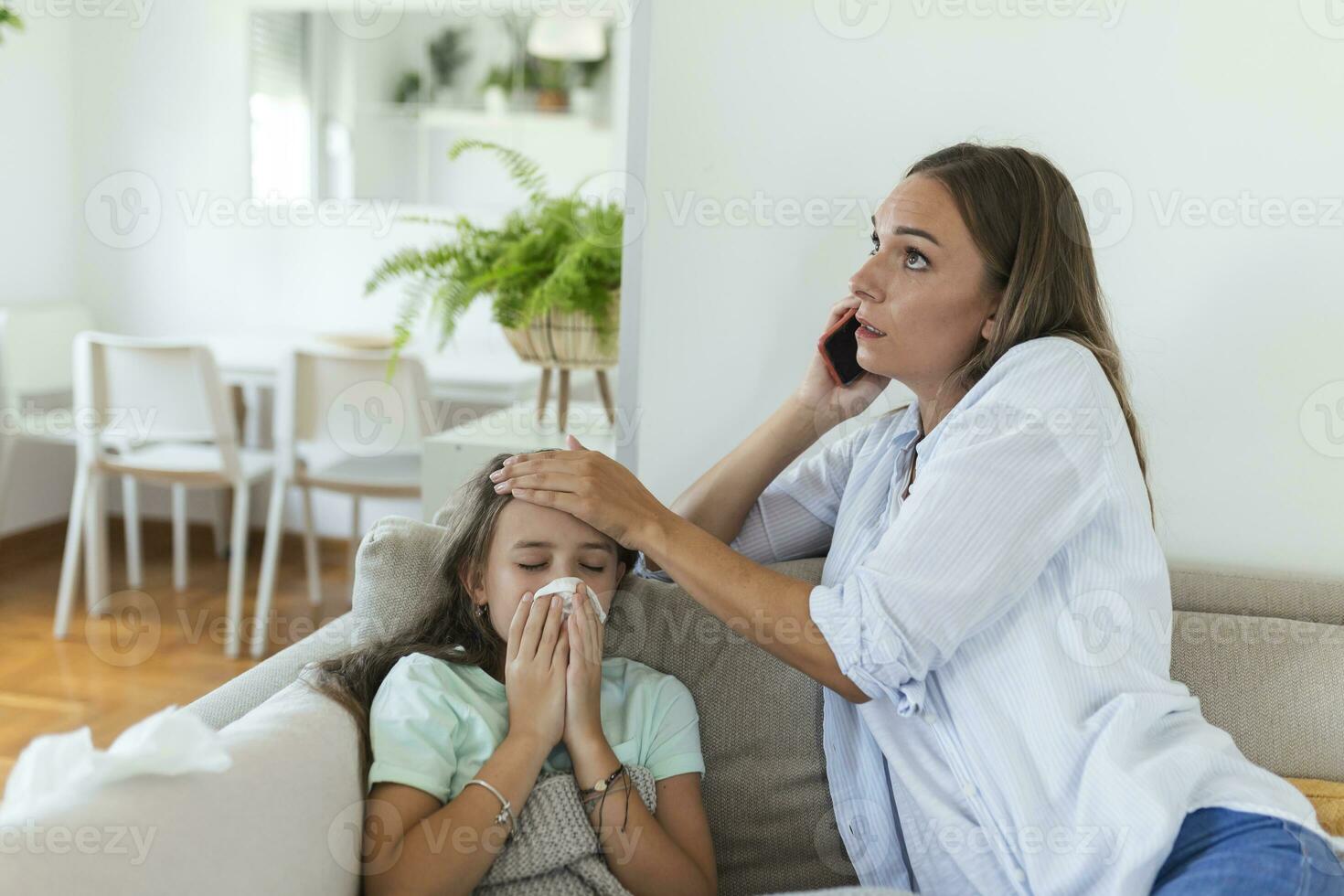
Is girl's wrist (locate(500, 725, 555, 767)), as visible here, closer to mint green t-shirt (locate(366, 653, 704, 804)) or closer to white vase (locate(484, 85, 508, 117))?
mint green t-shirt (locate(366, 653, 704, 804))

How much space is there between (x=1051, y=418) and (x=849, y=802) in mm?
508

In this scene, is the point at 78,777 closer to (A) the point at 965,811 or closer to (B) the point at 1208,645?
(A) the point at 965,811

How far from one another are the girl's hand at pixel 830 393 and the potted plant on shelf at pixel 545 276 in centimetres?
53

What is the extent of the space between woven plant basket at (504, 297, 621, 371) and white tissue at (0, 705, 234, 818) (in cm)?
116

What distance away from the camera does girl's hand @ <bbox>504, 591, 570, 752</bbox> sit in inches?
47.1

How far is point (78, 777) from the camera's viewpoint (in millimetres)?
907

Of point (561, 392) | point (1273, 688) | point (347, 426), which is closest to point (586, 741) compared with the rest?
point (1273, 688)

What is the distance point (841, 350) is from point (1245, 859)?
29.8 inches

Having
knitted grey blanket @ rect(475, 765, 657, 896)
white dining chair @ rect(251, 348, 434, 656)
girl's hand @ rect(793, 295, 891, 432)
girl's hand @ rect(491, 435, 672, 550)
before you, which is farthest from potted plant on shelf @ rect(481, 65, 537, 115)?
knitted grey blanket @ rect(475, 765, 657, 896)

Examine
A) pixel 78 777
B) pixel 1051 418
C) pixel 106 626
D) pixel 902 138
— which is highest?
pixel 902 138

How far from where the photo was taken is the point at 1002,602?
3.80ft

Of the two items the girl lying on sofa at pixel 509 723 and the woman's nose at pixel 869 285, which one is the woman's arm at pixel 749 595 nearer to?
the girl lying on sofa at pixel 509 723

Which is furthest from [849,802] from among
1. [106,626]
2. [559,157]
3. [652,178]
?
[559,157]

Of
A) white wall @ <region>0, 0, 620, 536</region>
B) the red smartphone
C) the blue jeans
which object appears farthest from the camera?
white wall @ <region>0, 0, 620, 536</region>
